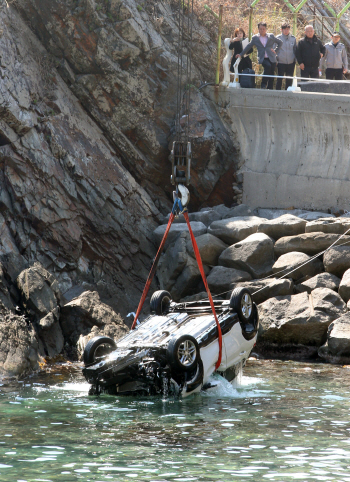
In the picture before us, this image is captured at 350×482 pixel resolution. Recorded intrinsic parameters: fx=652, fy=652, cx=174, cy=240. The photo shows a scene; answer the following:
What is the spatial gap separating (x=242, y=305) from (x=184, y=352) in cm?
176

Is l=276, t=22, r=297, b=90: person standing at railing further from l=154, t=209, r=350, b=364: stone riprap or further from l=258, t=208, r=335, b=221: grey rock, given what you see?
l=154, t=209, r=350, b=364: stone riprap

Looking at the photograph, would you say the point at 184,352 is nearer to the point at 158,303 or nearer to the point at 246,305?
the point at 246,305

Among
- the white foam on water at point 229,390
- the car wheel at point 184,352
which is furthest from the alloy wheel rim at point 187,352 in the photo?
the white foam on water at point 229,390

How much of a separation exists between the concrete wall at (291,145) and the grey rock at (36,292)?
743cm

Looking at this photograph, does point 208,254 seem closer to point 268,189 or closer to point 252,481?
point 268,189

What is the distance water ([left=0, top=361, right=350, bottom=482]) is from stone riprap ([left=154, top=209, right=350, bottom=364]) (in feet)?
7.21

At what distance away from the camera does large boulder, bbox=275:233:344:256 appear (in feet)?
46.9

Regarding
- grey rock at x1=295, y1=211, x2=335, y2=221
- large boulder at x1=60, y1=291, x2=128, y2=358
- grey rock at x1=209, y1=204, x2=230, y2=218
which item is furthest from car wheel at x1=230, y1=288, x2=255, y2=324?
grey rock at x1=209, y1=204, x2=230, y2=218

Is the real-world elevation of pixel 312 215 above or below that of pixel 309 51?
below

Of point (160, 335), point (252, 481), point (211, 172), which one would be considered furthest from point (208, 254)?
point (252, 481)

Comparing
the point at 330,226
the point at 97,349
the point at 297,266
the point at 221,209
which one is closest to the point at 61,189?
the point at 221,209

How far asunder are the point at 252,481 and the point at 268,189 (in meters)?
13.2

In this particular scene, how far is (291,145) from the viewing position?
1856cm

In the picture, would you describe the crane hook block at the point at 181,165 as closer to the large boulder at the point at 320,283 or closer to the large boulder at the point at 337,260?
the large boulder at the point at 320,283
